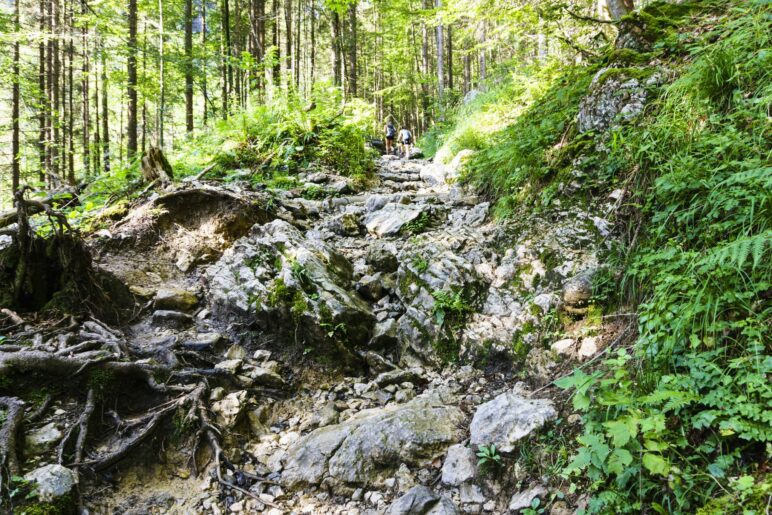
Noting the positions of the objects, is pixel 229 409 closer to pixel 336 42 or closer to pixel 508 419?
pixel 508 419

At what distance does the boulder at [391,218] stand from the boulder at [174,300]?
3.30 metres

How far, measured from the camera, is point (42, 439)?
2.96m

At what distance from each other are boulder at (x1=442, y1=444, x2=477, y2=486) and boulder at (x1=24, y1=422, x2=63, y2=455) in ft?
10.2

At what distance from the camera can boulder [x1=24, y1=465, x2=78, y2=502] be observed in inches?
99.7

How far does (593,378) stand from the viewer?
7.89 feet

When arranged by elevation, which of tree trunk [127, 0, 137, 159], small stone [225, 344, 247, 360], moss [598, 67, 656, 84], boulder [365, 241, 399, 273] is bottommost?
small stone [225, 344, 247, 360]

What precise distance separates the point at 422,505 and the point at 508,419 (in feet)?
3.15

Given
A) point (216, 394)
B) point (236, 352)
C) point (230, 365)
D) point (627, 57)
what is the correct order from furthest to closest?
point (627, 57) < point (236, 352) < point (230, 365) < point (216, 394)

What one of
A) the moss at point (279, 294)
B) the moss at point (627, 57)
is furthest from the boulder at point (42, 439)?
the moss at point (627, 57)

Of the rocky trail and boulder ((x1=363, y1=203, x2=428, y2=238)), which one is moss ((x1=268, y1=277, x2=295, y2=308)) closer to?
the rocky trail

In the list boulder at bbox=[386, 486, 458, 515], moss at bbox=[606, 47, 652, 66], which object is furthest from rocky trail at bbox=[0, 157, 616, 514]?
moss at bbox=[606, 47, 652, 66]

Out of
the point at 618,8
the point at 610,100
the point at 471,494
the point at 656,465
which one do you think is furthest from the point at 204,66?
the point at 656,465

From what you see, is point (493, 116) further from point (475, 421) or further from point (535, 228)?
point (475, 421)

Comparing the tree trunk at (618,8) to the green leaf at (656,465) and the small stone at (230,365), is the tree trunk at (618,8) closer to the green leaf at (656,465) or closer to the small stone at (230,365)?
the green leaf at (656,465)
